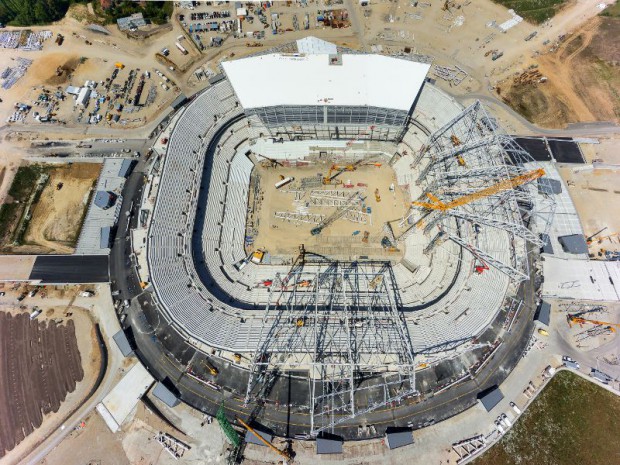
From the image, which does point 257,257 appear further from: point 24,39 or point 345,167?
point 24,39

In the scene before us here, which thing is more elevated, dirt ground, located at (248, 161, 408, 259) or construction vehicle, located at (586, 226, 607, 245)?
dirt ground, located at (248, 161, 408, 259)

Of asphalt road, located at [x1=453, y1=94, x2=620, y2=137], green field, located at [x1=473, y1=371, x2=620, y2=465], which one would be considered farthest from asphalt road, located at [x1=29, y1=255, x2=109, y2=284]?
asphalt road, located at [x1=453, y1=94, x2=620, y2=137]

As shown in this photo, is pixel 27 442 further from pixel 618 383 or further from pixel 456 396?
pixel 618 383

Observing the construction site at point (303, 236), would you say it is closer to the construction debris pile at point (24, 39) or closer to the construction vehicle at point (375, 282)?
the construction vehicle at point (375, 282)

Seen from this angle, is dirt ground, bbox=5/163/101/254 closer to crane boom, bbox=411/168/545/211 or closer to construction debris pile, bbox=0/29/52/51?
construction debris pile, bbox=0/29/52/51

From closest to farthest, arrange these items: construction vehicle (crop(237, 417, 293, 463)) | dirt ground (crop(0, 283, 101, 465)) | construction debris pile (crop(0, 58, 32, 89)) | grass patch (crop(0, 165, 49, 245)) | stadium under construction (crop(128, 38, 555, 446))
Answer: construction vehicle (crop(237, 417, 293, 463)) → stadium under construction (crop(128, 38, 555, 446)) → dirt ground (crop(0, 283, 101, 465)) → grass patch (crop(0, 165, 49, 245)) → construction debris pile (crop(0, 58, 32, 89))

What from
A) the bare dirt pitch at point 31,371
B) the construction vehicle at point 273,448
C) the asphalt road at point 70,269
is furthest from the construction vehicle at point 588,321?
the bare dirt pitch at point 31,371
